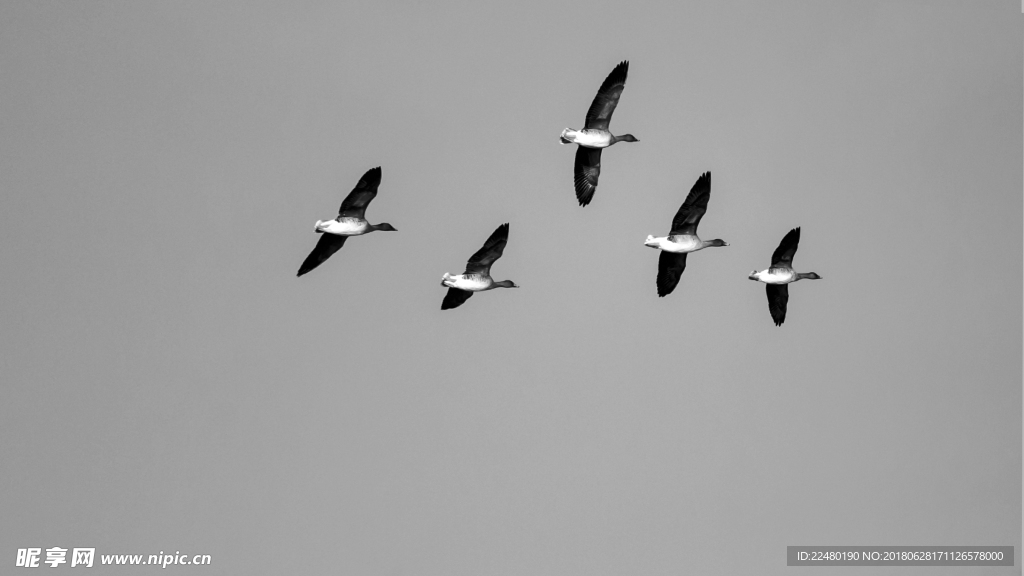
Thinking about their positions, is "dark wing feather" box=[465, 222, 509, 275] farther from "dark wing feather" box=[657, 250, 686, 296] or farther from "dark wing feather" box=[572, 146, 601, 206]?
"dark wing feather" box=[657, 250, 686, 296]

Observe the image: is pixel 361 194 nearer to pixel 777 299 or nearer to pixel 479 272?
pixel 479 272

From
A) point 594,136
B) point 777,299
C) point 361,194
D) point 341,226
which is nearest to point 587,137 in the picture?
point 594,136

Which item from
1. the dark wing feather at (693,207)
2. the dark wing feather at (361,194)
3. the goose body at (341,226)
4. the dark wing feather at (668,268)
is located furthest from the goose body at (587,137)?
the goose body at (341,226)

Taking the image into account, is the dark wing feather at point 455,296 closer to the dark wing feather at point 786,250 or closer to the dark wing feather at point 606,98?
the dark wing feather at point 606,98

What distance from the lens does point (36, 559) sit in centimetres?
8506

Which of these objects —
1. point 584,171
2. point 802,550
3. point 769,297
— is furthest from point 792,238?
point 802,550

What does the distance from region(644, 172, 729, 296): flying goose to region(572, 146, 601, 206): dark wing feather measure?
239 centimetres

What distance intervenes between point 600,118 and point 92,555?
161 feet

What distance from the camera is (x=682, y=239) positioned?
166 ft

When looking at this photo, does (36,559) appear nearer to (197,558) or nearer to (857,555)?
(197,558)

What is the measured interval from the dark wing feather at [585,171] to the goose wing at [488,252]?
266 cm

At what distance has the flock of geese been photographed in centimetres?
4853

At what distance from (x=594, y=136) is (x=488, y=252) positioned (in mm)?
5351

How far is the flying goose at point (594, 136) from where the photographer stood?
4822 centimetres
